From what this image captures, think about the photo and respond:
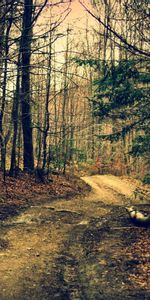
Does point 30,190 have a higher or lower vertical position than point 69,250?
higher

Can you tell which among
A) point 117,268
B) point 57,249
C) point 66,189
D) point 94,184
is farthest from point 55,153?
point 117,268

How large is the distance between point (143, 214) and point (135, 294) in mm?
5854

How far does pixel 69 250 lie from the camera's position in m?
9.19

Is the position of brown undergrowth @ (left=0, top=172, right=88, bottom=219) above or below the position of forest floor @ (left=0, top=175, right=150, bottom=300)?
above

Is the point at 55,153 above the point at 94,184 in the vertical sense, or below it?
above

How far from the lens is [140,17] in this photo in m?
9.03

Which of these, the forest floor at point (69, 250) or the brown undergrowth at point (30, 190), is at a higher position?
the brown undergrowth at point (30, 190)

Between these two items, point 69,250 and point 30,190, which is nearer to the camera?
point 69,250

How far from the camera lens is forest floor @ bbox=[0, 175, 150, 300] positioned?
6.72 m

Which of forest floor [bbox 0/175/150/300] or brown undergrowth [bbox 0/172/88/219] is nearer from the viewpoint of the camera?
forest floor [bbox 0/175/150/300]

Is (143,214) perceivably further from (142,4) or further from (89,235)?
(142,4)

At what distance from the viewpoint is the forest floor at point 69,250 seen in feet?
22.1

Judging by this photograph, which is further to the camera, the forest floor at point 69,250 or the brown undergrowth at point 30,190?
the brown undergrowth at point 30,190

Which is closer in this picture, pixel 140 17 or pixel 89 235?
pixel 140 17
